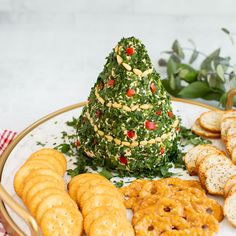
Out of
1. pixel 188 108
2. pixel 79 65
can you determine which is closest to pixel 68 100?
pixel 79 65

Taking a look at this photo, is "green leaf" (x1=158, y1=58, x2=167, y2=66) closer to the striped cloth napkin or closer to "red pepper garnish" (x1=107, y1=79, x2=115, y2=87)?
the striped cloth napkin

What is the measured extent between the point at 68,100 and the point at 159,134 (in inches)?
→ 65.4

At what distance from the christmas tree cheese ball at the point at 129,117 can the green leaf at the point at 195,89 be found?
1064 mm

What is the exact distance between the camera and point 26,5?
6605mm

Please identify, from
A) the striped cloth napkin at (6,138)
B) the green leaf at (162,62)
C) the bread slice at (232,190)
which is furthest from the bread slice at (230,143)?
the green leaf at (162,62)

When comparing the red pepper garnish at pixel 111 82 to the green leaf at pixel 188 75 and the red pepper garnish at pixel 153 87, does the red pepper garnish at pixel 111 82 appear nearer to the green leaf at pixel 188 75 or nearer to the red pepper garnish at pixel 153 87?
the red pepper garnish at pixel 153 87

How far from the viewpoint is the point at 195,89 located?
4582mm

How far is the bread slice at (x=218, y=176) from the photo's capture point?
10.8 ft

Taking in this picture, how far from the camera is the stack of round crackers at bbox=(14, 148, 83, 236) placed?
290 centimetres

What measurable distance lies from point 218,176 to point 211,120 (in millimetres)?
639

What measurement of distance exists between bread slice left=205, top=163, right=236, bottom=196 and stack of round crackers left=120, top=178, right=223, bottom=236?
0.22ft

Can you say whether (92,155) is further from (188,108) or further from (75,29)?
(75,29)

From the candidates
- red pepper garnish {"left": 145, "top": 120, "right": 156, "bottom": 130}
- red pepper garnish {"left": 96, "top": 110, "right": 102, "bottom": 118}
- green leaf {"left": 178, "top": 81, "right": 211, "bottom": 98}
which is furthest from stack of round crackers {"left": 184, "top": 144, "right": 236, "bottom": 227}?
green leaf {"left": 178, "top": 81, "right": 211, "bottom": 98}

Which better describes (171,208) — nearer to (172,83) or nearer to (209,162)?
(209,162)
